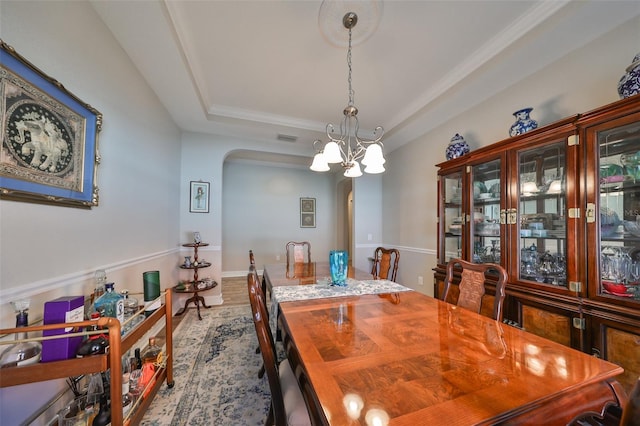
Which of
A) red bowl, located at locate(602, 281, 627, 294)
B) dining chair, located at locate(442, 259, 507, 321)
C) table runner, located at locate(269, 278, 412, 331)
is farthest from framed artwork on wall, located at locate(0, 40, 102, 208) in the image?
red bowl, located at locate(602, 281, 627, 294)

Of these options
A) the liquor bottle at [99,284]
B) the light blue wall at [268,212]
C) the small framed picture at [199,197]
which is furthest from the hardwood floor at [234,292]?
the liquor bottle at [99,284]

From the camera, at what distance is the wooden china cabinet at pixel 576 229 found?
133 cm

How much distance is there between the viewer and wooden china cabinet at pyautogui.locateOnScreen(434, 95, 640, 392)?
4.37ft

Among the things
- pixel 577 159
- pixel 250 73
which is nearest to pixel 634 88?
pixel 577 159

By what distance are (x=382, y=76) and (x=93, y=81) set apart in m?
2.40

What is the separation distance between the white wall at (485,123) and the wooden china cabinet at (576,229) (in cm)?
47

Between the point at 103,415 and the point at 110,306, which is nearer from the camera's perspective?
the point at 103,415

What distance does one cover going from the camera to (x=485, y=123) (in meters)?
2.49

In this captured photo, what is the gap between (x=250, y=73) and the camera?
2387 mm

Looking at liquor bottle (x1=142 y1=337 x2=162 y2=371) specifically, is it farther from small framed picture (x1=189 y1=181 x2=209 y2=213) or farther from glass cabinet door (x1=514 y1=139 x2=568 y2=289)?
glass cabinet door (x1=514 y1=139 x2=568 y2=289)

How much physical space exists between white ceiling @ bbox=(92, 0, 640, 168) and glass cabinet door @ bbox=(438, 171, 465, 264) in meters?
0.89

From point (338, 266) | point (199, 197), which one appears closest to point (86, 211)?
point (338, 266)

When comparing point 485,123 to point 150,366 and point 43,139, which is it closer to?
point 43,139

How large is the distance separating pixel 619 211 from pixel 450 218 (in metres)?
1.23
